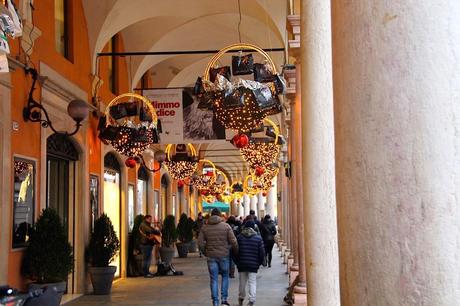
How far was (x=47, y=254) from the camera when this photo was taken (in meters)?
9.20

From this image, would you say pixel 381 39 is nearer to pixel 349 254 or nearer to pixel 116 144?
pixel 349 254

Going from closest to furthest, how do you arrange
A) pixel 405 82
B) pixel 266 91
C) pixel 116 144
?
pixel 405 82 → pixel 266 91 → pixel 116 144

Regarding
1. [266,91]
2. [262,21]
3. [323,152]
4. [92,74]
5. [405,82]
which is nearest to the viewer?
[405,82]

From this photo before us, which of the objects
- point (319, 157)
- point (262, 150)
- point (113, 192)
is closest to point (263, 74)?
point (319, 157)

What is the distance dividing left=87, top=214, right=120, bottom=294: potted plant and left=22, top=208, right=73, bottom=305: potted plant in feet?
8.26

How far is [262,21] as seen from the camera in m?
15.7

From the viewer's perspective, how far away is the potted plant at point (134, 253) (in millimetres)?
15945

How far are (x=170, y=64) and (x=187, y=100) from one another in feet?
21.5

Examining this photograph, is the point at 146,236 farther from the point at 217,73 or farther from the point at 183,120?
the point at 217,73

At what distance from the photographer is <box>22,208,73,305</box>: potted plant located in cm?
912

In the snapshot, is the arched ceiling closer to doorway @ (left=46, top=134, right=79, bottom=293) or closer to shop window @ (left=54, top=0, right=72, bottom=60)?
shop window @ (left=54, top=0, right=72, bottom=60)

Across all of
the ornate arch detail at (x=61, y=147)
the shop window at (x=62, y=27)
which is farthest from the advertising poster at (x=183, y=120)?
the shop window at (x=62, y=27)

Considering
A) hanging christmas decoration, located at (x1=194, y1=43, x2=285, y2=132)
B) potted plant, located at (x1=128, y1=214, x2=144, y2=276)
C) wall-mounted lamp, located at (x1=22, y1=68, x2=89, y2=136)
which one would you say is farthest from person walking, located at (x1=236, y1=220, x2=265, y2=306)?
potted plant, located at (x1=128, y1=214, x2=144, y2=276)

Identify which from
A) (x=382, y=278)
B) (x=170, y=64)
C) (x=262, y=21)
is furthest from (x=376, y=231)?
(x=170, y=64)
